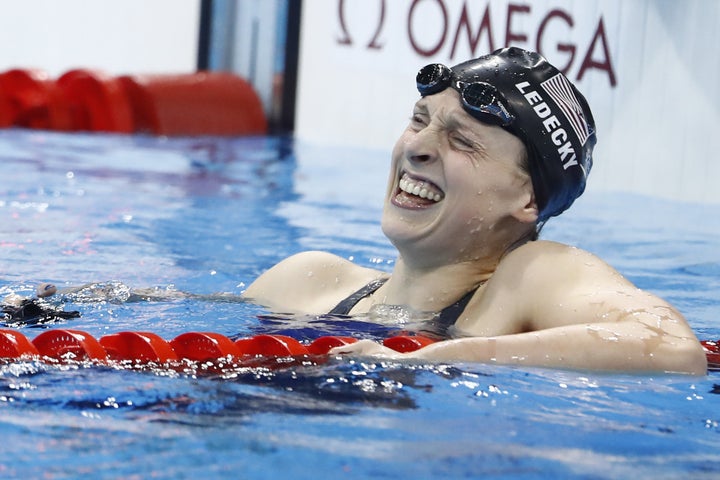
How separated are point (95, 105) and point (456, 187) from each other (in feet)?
28.1

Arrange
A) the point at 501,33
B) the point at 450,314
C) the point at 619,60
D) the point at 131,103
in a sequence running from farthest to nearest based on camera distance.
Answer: the point at 131,103 → the point at 501,33 → the point at 619,60 → the point at 450,314

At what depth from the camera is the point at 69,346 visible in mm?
3137

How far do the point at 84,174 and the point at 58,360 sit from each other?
18.3 feet

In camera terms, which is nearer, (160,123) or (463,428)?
(463,428)

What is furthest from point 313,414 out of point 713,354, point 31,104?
point 31,104

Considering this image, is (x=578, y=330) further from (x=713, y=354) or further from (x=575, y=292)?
(x=713, y=354)

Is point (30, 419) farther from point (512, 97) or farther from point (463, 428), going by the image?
point (512, 97)

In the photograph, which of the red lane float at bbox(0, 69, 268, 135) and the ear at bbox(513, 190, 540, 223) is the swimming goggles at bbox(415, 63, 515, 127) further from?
the red lane float at bbox(0, 69, 268, 135)

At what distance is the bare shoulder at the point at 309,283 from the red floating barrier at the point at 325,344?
0.76 meters

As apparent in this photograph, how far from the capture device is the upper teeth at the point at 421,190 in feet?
11.8

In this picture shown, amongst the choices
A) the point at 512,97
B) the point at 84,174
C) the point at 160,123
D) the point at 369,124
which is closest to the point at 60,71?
the point at 160,123

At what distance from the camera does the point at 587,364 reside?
10.1 feet

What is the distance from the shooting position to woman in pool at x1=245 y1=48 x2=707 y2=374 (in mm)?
→ 3330

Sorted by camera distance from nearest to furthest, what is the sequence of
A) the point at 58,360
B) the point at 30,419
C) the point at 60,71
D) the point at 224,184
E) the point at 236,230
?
the point at 30,419
the point at 58,360
the point at 236,230
the point at 224,184
the point at 60,71
